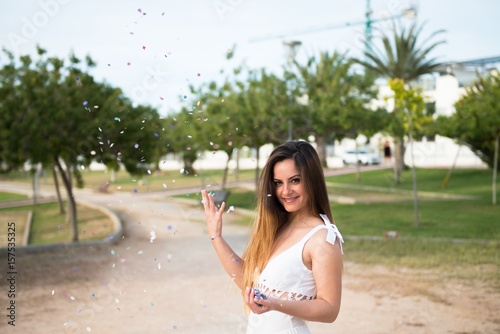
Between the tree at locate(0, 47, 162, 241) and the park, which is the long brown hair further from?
the tree at locate(0, 47, 162, 241)

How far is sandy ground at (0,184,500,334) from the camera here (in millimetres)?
6766

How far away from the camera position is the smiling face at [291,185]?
2.50 metres

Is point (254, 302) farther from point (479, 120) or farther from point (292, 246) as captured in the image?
point (479, 120)

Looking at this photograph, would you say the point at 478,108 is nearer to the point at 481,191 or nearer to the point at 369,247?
the point at 481,191

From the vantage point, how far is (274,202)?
8.64ft

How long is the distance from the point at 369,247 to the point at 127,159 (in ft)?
20.5

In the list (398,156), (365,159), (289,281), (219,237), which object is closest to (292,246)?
(289,281)

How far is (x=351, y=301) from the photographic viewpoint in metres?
7.73

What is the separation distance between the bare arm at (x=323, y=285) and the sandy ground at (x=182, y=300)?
8.76 ft

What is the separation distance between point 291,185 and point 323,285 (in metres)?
0.43

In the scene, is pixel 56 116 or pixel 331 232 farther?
pixel 56 116

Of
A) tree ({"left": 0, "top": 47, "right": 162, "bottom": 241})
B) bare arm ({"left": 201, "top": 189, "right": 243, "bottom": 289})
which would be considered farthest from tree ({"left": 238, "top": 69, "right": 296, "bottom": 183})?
bare arm ({"left": 201, "top": 189, "right": 243, "bottom": 289})

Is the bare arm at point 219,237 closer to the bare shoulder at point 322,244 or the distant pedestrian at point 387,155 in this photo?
the bare shoulder at point 322,244

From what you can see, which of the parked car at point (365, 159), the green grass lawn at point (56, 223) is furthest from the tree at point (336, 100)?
the parked car at point (365, 159)
